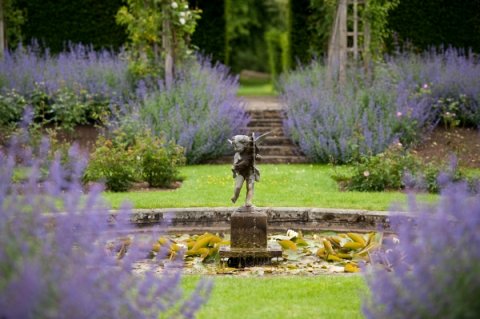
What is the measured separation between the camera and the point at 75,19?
17203mm

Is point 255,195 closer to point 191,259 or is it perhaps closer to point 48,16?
point 191,259

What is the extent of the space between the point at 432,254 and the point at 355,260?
8.66ft

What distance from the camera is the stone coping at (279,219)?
7062mm

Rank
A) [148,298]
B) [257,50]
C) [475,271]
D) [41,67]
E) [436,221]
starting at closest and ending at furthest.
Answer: [475,271]
[436,221]
[148,298]
[41,67]
[257,50]

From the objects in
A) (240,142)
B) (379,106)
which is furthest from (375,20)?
(240,142)

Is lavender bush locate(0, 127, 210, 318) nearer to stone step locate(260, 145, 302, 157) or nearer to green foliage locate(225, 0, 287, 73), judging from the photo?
stone step locate(260, 145, 302, 157)

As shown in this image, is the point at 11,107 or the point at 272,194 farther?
the point at 11,107

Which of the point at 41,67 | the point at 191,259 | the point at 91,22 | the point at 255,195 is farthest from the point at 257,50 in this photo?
the point at 191,259

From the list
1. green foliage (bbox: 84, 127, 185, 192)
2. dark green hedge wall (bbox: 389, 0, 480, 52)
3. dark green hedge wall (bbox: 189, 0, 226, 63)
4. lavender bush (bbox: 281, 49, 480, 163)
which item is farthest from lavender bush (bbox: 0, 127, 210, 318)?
dark green hedge wall (bbox: 389, 0, 480, 52)

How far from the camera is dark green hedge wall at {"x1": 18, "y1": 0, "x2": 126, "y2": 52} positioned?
17.2m

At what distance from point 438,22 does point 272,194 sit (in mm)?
10138

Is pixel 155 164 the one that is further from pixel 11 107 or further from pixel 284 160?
pixel 11 107

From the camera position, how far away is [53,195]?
132 inches

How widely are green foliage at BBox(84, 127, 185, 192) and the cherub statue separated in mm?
3000
